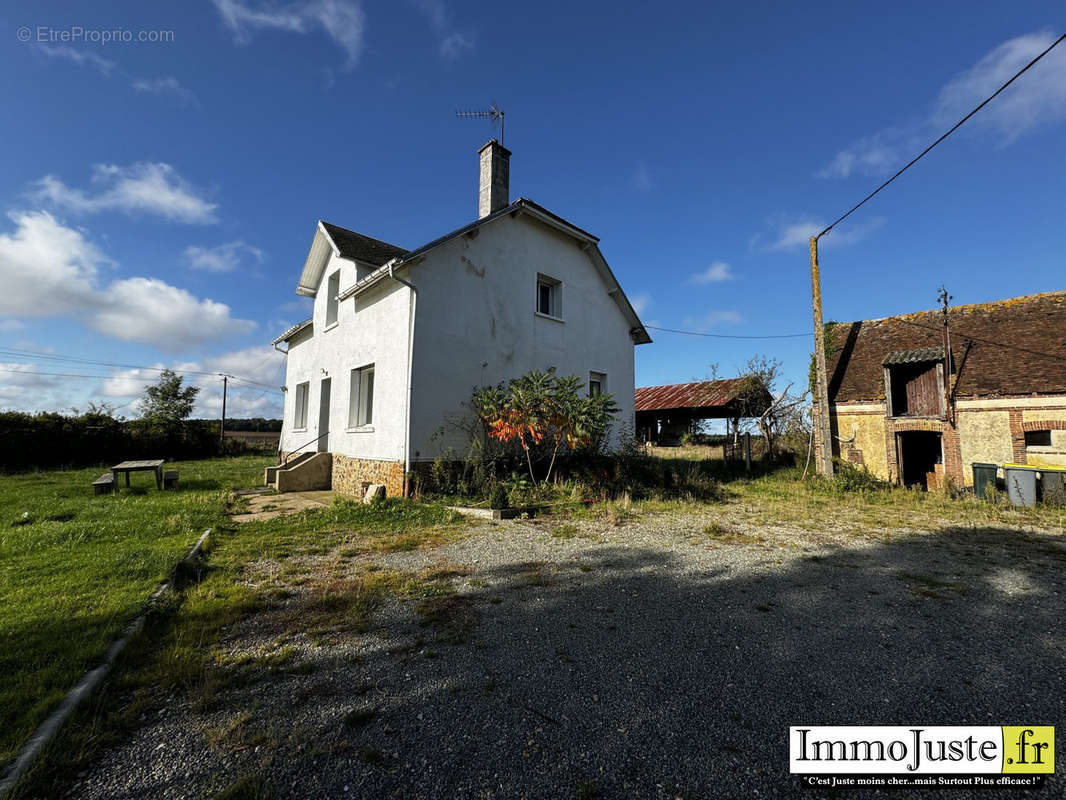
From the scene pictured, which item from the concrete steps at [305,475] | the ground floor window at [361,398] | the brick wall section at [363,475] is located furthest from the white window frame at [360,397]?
the concrete steps at [305,475]

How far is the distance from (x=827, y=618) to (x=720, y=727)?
1.94m

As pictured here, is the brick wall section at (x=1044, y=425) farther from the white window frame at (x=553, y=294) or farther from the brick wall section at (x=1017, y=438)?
the white window frame at (x=553, y=294)

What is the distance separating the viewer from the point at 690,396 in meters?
23.8

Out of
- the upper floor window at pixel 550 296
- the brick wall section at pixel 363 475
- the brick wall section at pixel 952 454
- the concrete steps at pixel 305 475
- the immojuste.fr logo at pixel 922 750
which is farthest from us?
the upper floor window at pixel 550 296

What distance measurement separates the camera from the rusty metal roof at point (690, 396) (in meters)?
21.8

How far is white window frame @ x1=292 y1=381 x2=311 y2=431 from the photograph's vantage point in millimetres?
14859

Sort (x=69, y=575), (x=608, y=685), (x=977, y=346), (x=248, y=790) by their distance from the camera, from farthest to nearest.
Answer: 1. (x=977, y=346)
2. (x=69, y=575)
3. (x=608, y=685)
4. (x=248, y=790)

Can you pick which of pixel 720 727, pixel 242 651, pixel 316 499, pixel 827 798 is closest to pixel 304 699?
pixel 242 651

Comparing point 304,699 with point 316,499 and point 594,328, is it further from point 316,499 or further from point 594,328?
point 594,328

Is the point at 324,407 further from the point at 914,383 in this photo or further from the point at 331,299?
the point at 914,383

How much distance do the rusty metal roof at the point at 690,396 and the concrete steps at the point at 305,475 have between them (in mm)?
17539

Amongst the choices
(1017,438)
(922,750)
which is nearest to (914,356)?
(1017,438)

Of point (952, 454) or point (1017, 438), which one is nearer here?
point (1017, 438)

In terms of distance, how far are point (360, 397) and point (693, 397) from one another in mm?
17900
